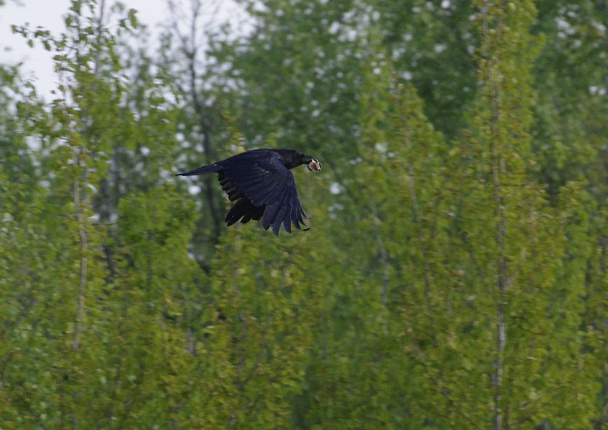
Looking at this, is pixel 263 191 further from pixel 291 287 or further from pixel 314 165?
pixel 291 287

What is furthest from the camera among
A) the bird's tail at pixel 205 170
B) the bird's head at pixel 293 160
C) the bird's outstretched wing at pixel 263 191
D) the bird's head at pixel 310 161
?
the bird's head at pixel 310 161

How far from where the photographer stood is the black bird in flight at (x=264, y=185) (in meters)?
8.99

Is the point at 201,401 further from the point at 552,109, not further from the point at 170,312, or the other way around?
the point at 552,109

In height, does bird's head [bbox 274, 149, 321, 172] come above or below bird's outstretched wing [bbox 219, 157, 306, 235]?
above

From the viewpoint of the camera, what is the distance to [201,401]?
10.9 m

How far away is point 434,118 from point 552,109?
8.31 ft

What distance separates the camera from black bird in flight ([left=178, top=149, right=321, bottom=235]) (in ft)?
29.5

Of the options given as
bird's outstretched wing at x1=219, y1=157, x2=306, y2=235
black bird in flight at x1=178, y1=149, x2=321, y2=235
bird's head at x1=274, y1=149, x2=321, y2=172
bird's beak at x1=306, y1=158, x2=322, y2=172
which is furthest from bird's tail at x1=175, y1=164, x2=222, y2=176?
bird's beak at x1=306, y1=158, x2=322, y2=172

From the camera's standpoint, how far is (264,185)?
9438 millimetres

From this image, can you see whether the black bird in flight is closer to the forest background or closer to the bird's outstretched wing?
the bird's outstretched wing

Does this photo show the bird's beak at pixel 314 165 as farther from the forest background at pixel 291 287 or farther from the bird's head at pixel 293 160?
the forest background at pixel 291 287

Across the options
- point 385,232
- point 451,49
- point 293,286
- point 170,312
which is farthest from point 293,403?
point 451,49

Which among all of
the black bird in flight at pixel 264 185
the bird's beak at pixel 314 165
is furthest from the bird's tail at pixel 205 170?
the bird's beak at pixel 314 165

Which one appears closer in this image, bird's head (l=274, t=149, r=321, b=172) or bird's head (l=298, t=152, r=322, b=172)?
bird's head (l=274, t=149, r=321, b=172)
